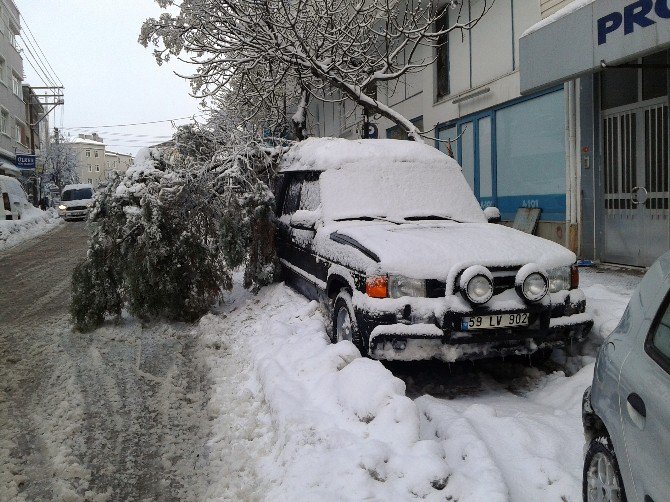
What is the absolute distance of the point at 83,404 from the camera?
4.86 meters

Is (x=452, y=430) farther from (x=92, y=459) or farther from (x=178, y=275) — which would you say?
(x=178, y=275)

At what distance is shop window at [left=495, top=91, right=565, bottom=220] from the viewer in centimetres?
1126

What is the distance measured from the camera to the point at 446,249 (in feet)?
15.6

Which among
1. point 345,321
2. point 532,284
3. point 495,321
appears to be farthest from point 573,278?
point 345,321

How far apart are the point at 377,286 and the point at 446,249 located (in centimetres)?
62

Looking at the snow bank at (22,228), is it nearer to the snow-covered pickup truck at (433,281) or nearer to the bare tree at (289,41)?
the bare tree at (289,41)

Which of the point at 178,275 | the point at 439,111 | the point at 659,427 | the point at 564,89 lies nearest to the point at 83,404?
the point at 178,275

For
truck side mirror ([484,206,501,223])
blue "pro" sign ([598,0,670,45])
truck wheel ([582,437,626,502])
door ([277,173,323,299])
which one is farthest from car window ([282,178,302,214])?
truck wheel ([582,437,626,502])

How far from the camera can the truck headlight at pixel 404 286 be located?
4.63m

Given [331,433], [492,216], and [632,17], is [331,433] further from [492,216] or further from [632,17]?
[632,17]

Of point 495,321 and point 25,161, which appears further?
point 25,161

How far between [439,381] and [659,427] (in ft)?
10.5

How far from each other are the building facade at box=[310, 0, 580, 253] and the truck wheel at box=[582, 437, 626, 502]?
27.7 ft

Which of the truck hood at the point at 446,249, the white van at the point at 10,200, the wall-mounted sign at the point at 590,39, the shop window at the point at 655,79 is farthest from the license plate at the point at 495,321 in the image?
the white van at the point at 10,200
